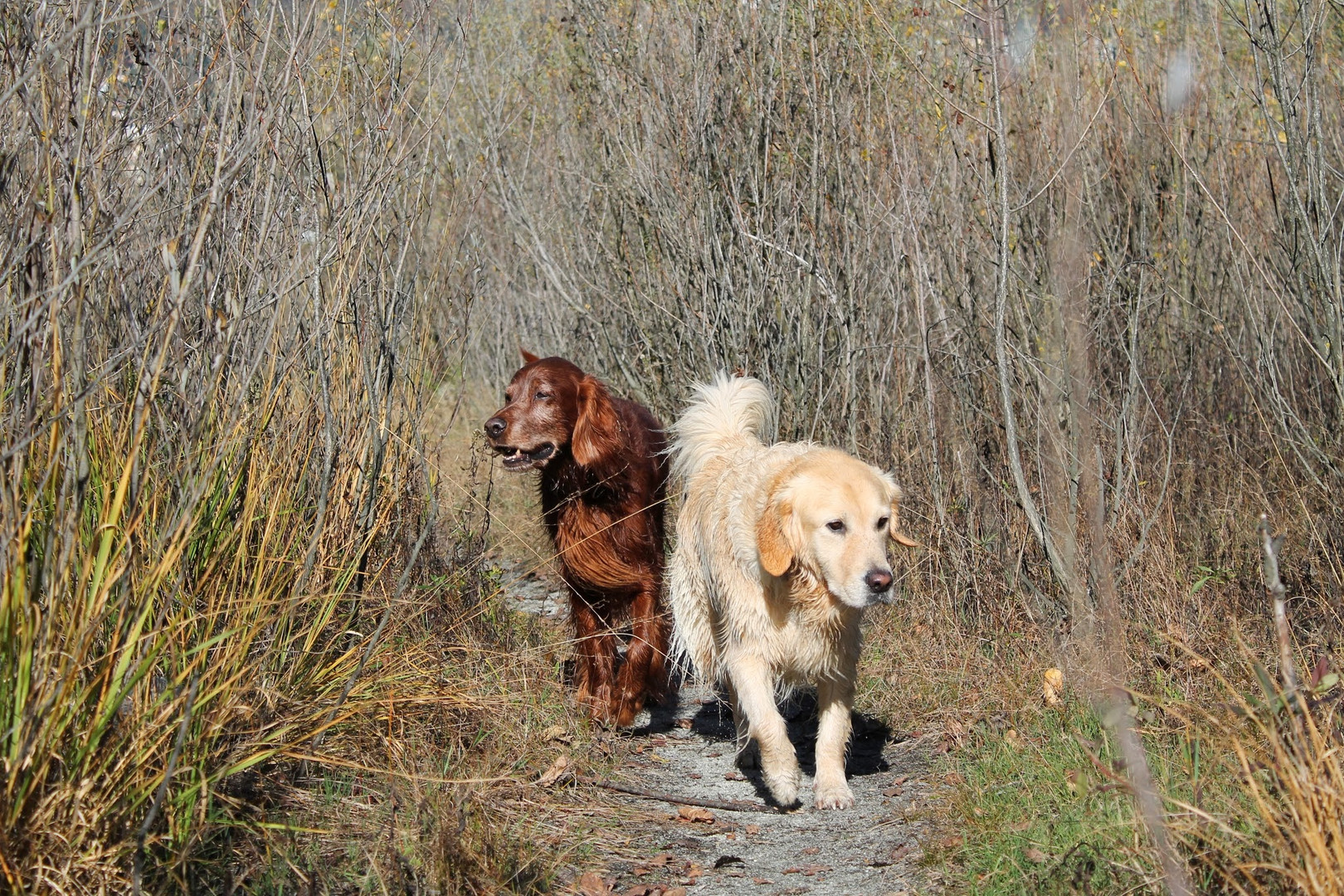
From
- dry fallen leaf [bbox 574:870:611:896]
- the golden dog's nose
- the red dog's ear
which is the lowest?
dry fallen leaf [bbox 574:870:611:896]

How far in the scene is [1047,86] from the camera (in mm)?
6059

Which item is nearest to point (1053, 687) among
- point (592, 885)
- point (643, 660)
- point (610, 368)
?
point (643, 660)

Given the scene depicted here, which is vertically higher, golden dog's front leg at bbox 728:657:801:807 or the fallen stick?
golden dog's front leg at bbox 728:657:801:807

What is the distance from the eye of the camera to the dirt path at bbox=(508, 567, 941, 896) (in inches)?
150

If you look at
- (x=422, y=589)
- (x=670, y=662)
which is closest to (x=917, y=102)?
(x=670, y=662)

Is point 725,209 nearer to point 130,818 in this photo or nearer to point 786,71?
point 786,71

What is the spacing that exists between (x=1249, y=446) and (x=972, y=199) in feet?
5.92

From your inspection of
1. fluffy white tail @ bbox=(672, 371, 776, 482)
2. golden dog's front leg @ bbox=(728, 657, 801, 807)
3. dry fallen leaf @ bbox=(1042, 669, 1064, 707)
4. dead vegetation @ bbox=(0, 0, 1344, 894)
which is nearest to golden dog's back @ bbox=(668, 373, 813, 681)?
fluffy white tail @ bbox=(672, 371, 776, 482)

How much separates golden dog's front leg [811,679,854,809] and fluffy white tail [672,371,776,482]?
1209 millimetres

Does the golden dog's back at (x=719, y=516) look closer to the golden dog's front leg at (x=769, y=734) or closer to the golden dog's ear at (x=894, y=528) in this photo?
the golden dog's front leg at (x=769, y=734)

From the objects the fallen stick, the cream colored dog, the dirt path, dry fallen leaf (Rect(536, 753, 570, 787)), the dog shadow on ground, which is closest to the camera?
the dirt path

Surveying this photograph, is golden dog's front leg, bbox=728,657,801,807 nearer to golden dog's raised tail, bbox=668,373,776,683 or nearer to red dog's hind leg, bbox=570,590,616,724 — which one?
golden dog's raised tail, bbox=668,373,776,683

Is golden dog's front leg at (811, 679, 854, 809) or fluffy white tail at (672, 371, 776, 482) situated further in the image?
fluffy white tail at (672, 371, 776, 482)

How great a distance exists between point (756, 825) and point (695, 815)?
219mm
